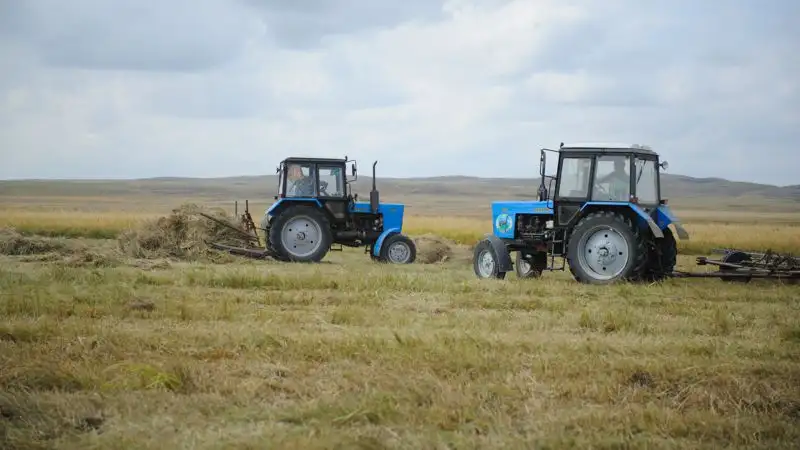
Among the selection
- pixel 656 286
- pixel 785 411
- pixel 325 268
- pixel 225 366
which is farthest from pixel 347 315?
pixel 325 268

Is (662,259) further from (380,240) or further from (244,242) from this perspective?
(244,242)

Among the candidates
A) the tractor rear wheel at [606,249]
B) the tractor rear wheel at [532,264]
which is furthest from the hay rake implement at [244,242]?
the tractor rear wheel at [606,249]

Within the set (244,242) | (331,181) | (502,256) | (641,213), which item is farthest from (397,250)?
(641,213)

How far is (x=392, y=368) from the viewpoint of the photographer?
7.26m

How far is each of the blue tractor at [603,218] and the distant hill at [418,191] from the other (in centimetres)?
9981

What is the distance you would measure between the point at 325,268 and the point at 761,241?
18379 mm

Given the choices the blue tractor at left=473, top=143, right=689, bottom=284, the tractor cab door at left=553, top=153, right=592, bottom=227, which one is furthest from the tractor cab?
the tractor cab door at left=553, top=153, right=592, bottom=227

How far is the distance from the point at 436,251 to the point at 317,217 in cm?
416

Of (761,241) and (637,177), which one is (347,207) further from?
(761,241)

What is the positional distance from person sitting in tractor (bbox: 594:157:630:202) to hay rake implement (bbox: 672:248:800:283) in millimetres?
1490

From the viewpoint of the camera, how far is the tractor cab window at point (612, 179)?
14.4 m

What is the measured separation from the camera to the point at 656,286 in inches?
539

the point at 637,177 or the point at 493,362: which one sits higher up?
the point at 637,177

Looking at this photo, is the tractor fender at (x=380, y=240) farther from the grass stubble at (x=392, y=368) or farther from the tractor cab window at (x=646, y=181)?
the grass stubble at (x=392, y=368)
